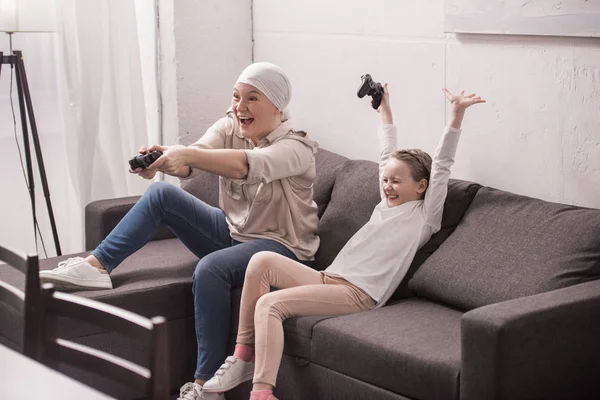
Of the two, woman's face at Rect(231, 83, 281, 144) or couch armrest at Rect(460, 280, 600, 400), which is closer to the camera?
couch armrest at Rect(460, 280, 600, 400)

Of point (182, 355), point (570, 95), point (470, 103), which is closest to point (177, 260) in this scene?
point (182, 355)

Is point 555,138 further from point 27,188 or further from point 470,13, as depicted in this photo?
point 27,188

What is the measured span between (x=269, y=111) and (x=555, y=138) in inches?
40.2

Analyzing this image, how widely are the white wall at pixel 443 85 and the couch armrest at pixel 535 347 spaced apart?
0.59 metres

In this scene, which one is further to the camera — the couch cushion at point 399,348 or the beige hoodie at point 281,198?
the beige hoodie at point 281,198

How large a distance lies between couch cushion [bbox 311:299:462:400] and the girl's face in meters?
0.36

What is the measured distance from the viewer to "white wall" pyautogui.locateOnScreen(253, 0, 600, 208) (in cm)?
322

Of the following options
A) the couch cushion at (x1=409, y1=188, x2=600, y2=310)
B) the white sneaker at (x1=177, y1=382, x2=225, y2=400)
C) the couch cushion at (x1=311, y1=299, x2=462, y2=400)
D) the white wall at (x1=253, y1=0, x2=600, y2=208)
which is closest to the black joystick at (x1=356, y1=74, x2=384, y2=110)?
the white wall at (x1=253, y1=0, x2=600, y2=208)

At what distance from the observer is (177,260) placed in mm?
3836

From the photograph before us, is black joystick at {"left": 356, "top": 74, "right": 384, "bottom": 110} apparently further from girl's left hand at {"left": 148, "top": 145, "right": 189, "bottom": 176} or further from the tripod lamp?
the tripod lamp

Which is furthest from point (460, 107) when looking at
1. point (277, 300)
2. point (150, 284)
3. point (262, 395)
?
point (150, 284)

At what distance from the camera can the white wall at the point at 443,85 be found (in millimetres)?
3225

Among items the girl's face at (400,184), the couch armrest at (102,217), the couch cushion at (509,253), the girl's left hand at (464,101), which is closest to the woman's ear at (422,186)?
the girl's face at (400,184)

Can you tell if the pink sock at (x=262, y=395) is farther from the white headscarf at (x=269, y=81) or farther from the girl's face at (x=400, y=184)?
the white headscarf at (x=269, y=81)
